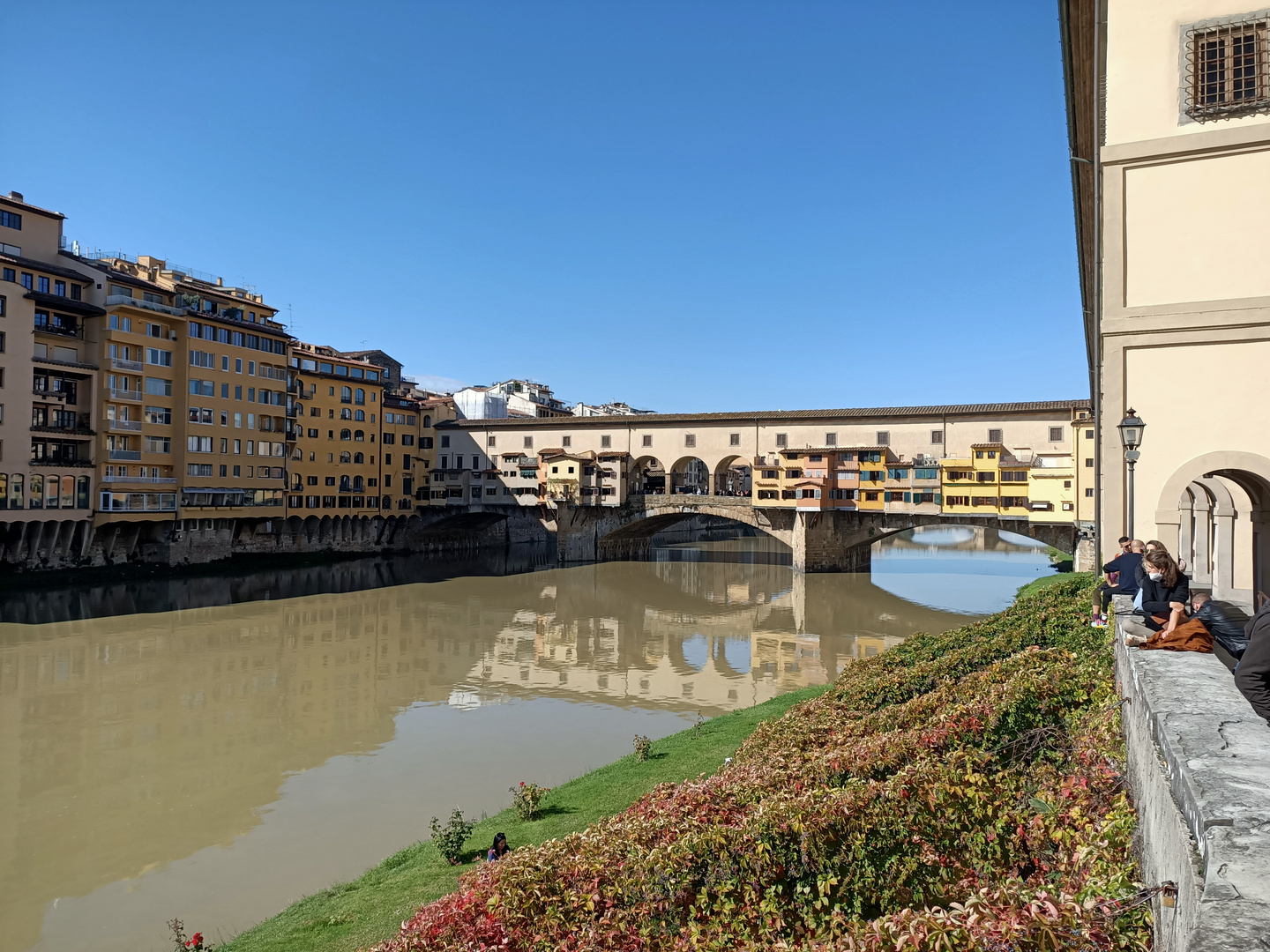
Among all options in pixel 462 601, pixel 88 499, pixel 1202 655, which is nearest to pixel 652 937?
pixel 1202 655

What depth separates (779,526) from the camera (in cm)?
4803

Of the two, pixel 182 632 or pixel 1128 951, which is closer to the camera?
pixel 1128 951

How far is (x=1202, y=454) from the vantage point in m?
10.8

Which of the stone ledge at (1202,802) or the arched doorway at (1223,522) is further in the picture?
the arched doorway at (1223,522)

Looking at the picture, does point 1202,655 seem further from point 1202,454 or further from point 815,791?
point 1202,454

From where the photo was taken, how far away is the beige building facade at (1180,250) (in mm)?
10680

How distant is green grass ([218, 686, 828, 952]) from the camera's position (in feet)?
27.9

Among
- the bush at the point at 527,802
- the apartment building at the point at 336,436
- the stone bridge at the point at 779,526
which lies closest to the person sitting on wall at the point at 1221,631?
the bush at the point at 527,802

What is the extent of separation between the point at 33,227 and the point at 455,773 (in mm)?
37711

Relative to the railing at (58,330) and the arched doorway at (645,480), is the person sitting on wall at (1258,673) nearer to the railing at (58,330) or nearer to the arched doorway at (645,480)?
the railing at (58,330)

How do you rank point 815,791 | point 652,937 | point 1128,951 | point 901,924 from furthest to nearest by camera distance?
point 815,791 < point 652,937 < point 901,924 < point 1128,951

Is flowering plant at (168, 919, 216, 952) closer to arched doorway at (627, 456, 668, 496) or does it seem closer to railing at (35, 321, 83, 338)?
railing at (35, 321, 83, 338)

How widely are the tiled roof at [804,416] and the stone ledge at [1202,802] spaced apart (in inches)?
1647

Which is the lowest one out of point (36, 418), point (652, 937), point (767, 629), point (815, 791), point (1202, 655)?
point (767, 629)
